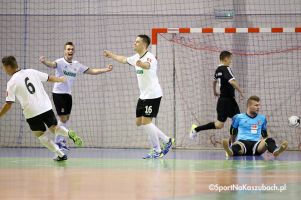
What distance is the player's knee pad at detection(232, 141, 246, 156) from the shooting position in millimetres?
13664

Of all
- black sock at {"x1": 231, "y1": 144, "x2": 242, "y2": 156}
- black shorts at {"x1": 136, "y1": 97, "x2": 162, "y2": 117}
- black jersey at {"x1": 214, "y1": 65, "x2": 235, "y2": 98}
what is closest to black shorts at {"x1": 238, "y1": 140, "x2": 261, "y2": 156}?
black sock at {"x1": 231, "y1": 144, "x2": 242, "y2": 156}

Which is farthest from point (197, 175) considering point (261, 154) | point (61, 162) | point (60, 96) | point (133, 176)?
point (60, 96)

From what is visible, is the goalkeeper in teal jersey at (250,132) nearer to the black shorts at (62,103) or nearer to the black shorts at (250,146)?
the black shorts at (250,146)

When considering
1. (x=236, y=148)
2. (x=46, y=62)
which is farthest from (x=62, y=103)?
(x=236, y=148)

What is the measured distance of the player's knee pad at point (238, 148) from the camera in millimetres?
13664

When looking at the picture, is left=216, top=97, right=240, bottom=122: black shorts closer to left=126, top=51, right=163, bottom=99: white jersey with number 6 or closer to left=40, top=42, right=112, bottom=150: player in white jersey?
left=126, top=51, right=163, bottom=99: white jersey with number 6

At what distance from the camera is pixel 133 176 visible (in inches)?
368

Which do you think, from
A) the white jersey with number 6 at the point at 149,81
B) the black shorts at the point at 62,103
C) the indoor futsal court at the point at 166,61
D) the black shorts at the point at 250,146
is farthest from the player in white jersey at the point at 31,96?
the black shorts at the point at 250,146

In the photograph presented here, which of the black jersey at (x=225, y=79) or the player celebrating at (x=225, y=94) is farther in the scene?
the player celebrating at (x=225, y=94)

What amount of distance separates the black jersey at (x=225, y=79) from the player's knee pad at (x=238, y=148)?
1.23 meters

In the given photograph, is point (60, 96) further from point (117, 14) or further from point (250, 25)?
point (250, 25)

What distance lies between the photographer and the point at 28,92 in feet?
39.1

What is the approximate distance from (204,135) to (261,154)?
10.5 ft

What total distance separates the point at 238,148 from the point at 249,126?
0.50 meters
